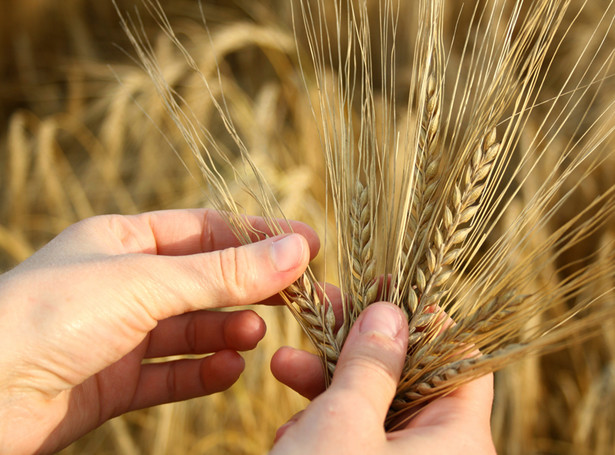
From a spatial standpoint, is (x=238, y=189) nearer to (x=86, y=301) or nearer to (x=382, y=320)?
(x=86, y=301)

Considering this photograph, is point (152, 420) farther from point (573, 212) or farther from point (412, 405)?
point (573, 212)

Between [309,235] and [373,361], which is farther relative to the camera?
[309,235]

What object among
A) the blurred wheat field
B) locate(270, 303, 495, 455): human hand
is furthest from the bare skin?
the blurred wheat field

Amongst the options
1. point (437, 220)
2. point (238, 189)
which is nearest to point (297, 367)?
point (437, 220)

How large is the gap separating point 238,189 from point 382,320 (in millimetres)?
850

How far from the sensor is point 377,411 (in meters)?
0.60

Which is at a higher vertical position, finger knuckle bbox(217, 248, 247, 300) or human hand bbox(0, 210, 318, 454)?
finger knuckle bbox(217, 248, 247, 300)

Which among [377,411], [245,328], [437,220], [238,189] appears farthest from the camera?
[238,189]

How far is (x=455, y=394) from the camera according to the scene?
708mm

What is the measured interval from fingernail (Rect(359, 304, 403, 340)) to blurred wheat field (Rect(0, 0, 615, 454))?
620 millimetres

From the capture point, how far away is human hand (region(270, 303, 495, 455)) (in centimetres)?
58

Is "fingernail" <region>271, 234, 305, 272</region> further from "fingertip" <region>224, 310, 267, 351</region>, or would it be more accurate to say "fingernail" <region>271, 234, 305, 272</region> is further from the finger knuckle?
"fingertip" <region>224, 310, 267, 351</region>

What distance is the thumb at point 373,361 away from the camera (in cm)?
60

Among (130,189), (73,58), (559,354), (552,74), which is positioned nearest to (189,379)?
(130,189)
